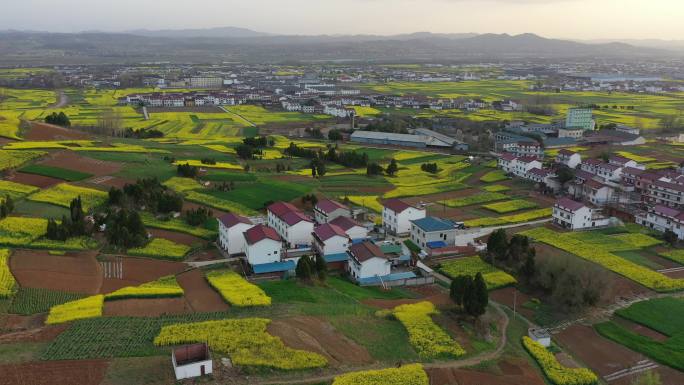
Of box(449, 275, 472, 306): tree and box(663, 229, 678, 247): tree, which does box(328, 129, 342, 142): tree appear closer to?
box(663, 229, 678, 247): tree

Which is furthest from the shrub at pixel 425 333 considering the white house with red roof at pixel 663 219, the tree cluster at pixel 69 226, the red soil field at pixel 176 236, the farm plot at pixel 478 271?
the white house with red roof at pixel 663 219

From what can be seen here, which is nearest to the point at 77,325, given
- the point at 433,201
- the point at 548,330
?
the point at 548,330

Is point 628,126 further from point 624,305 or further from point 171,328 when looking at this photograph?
point 171,328

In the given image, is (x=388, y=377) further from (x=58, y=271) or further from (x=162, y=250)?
(x=58, y=271)

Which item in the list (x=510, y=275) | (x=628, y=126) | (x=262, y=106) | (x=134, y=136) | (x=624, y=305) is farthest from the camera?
(x=262, y=106)

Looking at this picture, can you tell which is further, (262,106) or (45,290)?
(262,106)

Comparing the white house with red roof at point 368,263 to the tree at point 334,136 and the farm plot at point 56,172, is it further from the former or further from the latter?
the tree at point 334,136

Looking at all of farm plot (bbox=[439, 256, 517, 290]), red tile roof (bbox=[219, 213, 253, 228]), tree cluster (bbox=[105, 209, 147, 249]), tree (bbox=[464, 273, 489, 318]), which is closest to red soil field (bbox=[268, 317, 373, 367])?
tree (bbox=[464, 273, 489, 318])
